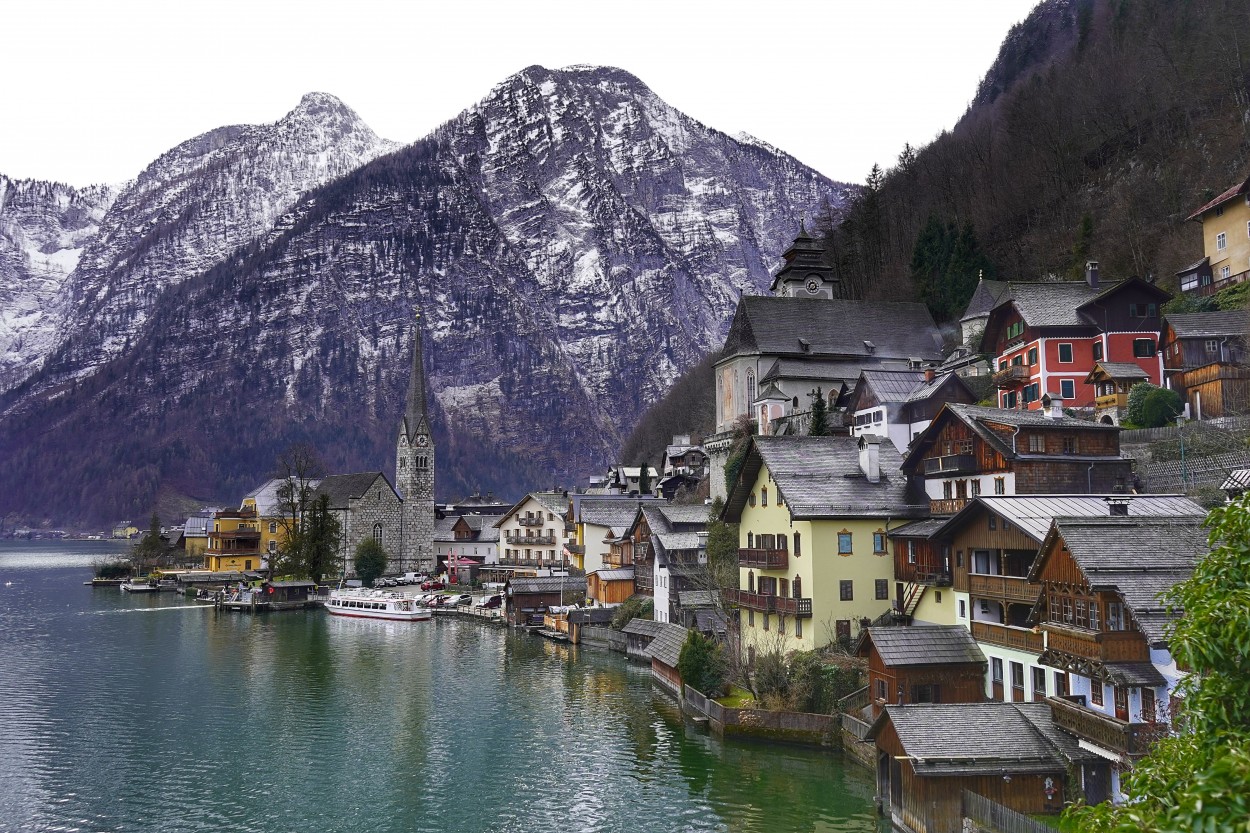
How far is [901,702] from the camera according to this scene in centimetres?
3212

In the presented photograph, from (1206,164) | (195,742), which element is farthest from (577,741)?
(1206,164)

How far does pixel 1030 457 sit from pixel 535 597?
49.2 metres

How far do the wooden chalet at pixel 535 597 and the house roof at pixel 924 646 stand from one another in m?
46.8

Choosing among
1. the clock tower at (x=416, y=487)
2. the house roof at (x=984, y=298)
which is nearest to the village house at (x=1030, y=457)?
the house roof at (x=984, y=298)

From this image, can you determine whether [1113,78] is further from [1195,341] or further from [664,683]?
[664,683]

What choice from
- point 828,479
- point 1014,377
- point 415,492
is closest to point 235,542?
point 415,492

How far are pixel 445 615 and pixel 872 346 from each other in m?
44.4

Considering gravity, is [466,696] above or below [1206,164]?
below

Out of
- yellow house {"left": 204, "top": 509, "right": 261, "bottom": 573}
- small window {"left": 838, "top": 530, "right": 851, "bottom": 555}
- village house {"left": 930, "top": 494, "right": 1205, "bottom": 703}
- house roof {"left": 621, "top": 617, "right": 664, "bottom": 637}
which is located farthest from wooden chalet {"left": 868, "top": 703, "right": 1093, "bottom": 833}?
yellow house {"left": 204, "top": 509, "right": 261, "bottom": 573}

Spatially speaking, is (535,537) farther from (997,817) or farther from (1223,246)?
(997,817)

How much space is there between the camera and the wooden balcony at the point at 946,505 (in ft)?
128

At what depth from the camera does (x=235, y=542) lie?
127 metres

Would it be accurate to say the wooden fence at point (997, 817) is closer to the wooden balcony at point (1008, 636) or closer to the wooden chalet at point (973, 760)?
the wooden chalet at point (973, 760)

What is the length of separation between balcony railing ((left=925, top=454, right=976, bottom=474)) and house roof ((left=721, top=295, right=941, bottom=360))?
40287 mm
